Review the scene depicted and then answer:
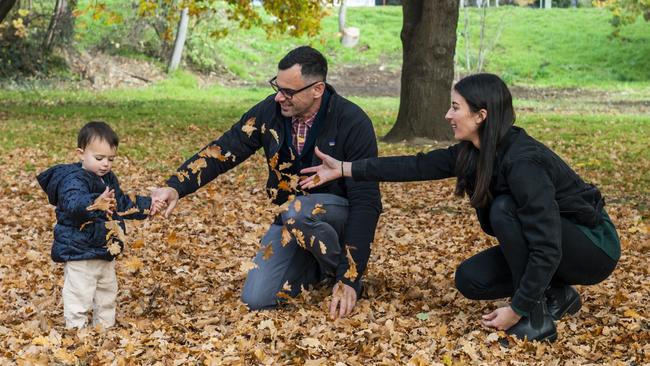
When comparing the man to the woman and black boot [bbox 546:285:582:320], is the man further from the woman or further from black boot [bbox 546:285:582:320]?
black boot [bbox 546:285:582:320]

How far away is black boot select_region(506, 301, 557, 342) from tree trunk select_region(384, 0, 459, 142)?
33.8 feet

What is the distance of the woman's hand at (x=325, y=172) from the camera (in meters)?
5.41

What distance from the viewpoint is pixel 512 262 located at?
5047 mm

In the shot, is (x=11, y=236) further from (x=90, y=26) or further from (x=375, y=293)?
(x=90, y=26)

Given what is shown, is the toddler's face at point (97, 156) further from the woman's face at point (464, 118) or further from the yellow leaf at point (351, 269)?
the woman's face at point (464, 118)

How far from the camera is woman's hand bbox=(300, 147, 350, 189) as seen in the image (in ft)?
17.8

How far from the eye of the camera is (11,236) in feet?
28.3

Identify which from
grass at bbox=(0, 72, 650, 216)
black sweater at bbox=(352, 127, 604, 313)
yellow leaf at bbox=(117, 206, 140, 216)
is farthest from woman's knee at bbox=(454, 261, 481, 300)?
grass at bbox=(0, 72, 650, 216)

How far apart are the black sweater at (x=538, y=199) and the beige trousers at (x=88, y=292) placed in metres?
1.80

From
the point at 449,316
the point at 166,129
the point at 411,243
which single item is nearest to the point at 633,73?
the point at 166,129

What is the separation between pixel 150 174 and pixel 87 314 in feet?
23.0

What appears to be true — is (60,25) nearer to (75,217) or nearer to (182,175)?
(182,175)

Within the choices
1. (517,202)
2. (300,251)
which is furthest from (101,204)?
(517,202)

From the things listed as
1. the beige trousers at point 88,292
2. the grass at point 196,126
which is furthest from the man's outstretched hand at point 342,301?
the grass at point 196,126
